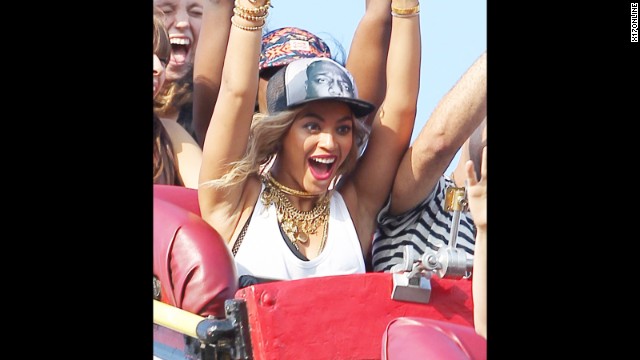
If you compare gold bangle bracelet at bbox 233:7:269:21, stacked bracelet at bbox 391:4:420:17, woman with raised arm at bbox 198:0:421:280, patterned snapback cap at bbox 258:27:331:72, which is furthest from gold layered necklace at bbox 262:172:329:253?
stacked bracelet at bbox 391:4:420:17

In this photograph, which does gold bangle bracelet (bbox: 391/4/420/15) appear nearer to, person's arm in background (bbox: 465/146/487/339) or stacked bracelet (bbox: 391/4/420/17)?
stacked bracelet (bbox: 391/4/420/17)

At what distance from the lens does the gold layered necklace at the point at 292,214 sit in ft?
10.2

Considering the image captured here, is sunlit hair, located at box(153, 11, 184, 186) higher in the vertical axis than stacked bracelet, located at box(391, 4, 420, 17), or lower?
lower

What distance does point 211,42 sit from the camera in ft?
10.4

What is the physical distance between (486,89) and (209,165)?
788mm

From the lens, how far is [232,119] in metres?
3.03

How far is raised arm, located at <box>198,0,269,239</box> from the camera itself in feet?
9.91

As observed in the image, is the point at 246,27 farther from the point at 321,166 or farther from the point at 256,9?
the point at 321,166

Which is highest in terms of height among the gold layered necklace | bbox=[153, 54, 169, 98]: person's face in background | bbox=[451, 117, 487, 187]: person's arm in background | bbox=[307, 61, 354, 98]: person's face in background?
bbox=[307, 61, 354, 98]: person's face in background

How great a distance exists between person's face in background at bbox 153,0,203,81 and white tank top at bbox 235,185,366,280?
486 mm

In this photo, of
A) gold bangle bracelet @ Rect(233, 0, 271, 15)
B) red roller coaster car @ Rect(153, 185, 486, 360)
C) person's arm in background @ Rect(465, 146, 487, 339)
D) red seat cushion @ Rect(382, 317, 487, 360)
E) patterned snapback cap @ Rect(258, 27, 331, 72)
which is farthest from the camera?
patterned snapback cap @ Rect(258, 27, 331, 72)

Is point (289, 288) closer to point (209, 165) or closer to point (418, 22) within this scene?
point (209, 165)

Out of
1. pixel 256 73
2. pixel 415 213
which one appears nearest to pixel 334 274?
pixel 415 213

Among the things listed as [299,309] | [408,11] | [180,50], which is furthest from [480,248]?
[180,50]
